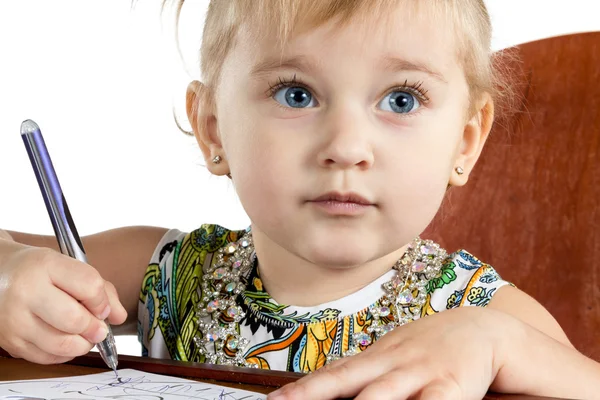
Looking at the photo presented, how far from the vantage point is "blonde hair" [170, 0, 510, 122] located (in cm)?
78

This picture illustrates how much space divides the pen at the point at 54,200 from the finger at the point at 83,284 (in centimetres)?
2

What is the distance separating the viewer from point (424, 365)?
595mm

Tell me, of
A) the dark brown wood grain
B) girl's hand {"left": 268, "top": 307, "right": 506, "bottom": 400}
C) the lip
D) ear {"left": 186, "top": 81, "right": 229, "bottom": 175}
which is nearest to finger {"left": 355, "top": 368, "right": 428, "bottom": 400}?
girl's hand {"left": 268, "top": 307, "right": 506, "bottom": 400}

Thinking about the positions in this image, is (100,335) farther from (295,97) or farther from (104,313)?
(295,97)

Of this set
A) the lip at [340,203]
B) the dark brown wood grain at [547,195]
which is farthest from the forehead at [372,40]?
the dark brown wood grain at [547,195]

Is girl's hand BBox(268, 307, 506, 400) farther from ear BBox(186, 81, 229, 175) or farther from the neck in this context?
ear BBox(186, 81, 229, 175)

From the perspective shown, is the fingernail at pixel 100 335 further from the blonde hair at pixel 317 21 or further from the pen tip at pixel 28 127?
the blonde hair at pixel 317 21

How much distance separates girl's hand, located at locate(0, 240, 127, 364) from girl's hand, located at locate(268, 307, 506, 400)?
20cm

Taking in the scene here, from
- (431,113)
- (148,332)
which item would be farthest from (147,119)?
(431,113)

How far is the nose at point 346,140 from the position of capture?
2.41 feet

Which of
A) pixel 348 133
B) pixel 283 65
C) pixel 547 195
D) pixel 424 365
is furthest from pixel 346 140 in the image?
pixel 547 195

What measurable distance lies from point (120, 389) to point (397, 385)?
195 millimetres

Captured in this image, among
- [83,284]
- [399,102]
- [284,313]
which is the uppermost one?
[399,102]

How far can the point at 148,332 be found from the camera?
1042 millimetres
